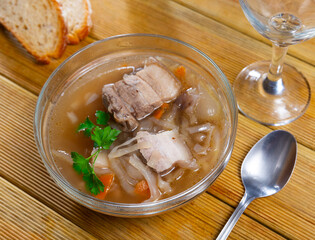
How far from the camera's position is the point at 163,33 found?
2.74 meters

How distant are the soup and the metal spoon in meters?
0.26

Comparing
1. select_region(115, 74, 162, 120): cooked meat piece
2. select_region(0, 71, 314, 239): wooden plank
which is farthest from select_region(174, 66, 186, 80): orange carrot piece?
select_region(0, 71, 314, 239): wooden plank

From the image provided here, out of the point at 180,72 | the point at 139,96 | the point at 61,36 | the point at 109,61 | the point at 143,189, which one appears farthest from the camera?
the point at 61,36

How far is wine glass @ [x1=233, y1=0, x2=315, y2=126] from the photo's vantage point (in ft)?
6.93

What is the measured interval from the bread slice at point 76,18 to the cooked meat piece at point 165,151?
3.28 feet

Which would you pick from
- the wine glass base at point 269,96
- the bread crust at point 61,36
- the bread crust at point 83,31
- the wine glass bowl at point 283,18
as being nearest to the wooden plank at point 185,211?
the wine glass base at point 269,96

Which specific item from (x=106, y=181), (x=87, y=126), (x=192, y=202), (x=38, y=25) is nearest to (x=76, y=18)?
(x=38, y=25)

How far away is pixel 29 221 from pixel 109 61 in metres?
0.98

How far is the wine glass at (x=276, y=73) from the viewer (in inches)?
83.1

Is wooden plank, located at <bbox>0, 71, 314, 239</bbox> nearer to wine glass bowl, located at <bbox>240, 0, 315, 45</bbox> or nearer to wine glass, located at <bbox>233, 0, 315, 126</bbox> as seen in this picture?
wine glass, located at <bbox>233, 0, 315, 126</bbox>

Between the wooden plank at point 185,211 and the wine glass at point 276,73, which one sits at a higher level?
the wine glass at point 276,73

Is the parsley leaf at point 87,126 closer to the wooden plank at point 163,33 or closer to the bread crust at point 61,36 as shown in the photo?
the wooden plank at point 163,33

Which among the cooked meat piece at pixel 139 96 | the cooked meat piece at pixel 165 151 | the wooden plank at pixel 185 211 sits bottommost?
the wooden plank at pixel 185 211

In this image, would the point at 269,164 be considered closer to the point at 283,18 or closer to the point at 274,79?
the point at 274,79
